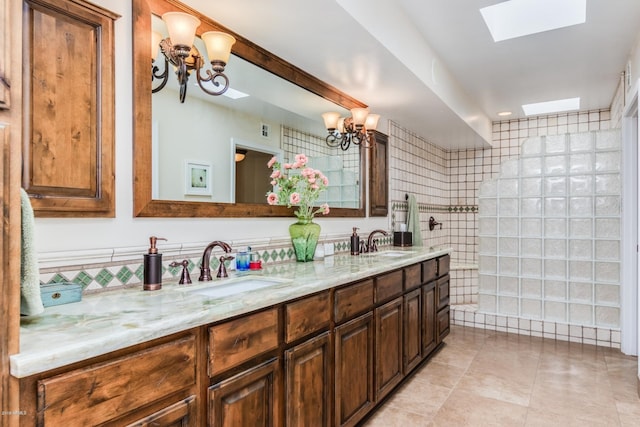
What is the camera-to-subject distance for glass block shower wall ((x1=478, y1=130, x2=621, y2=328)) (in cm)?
357

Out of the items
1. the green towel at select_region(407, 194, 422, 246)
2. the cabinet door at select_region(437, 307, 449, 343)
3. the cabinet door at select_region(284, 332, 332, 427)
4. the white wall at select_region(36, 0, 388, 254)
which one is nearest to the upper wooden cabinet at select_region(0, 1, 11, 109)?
the white wall at select_region(36, 0, 388, 254)

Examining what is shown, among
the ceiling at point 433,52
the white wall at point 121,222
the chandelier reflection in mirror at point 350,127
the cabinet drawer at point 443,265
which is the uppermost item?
the ceiling at point 433,52

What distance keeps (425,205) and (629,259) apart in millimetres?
2001

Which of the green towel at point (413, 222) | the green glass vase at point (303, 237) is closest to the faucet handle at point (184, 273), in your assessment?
the green glass vase at point (303, 237)

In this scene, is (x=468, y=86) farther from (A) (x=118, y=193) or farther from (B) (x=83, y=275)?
(B) (x=83, y=275)

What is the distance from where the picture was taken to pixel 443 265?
3.42 metres

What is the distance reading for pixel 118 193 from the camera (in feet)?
4.99

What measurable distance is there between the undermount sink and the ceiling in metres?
1.24

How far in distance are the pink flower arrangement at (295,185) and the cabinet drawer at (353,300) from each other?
0.59 m

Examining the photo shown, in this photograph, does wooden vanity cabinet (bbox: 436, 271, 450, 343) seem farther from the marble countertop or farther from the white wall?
the white wall

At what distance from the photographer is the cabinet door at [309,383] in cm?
157

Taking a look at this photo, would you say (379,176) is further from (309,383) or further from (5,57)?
(5,57)

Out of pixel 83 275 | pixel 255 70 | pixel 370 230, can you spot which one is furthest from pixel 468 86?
pixel 83 275

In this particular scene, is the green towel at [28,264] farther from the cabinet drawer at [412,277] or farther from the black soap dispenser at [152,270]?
the cabinet drawer at [412,277]
